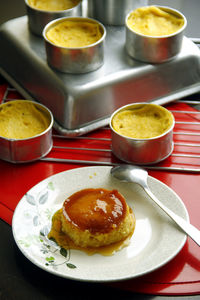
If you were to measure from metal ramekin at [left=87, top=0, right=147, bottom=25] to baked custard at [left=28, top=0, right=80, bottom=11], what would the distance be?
6 cm

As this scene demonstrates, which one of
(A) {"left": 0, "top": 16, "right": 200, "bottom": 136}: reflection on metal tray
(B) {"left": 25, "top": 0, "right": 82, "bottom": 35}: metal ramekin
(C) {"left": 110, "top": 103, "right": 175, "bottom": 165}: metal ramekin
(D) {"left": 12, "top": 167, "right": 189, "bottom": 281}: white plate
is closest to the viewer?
(D) {"left": 12, "top": 167, "right": 189, "bottom": 281}: white plate

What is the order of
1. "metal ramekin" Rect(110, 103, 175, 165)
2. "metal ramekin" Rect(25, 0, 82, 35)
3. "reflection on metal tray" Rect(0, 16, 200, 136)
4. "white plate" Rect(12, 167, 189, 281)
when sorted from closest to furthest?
"white plate" Rect(12, 167, 189, 281) → "metal ramekin" Rect(110, 103, 175, 165) → "reflection on metal tray" Rect(0, 16, 200, 136) → "metal ramekin" Rect(25, 0, 82, 35)

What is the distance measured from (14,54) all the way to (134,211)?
66cm

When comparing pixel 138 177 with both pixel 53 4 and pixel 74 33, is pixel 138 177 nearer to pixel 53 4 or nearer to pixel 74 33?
pixel 74 33

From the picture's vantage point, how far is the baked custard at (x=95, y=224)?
1.03 metres

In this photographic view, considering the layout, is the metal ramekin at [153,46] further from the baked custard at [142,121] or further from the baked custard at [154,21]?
the baked custard at [142,121]

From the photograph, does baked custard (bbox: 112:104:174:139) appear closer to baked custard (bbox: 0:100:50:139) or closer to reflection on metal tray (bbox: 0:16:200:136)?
reflection on metal tray (bbox: 0:16:200:136)

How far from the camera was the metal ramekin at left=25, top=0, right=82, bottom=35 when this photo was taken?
1464mm

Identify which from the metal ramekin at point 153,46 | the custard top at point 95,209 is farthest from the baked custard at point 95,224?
the metal ramekin at point 153,46

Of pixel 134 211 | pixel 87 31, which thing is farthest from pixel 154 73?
pixel 134 211

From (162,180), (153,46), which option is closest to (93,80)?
(153,46)

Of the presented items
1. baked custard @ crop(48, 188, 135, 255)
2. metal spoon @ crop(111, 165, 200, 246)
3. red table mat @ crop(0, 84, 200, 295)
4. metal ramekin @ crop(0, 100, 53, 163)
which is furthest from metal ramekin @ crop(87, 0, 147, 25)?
baked custard @ crop(48, 188, 135, 255)

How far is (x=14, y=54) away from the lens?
1.54 meters

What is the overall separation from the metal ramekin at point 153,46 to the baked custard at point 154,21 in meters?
0.03
